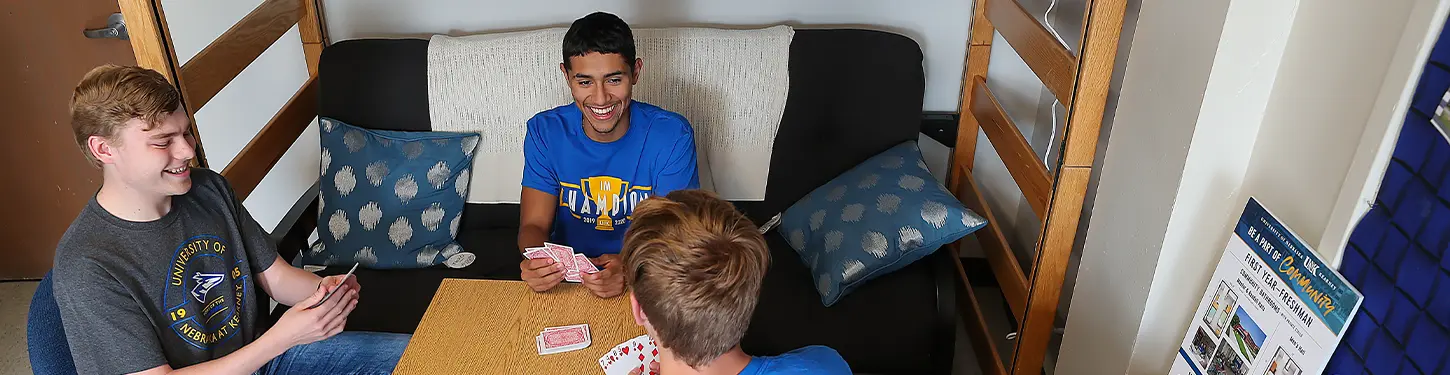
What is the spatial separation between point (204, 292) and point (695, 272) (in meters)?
0.96

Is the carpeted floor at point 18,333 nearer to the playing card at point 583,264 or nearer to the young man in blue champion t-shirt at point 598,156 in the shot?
the young man in blue champion t-shirt at point 598,156

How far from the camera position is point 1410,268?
1017mm

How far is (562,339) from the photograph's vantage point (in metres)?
Result: 1.49

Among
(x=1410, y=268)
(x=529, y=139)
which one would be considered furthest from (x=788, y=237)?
(x=1410, y=268)

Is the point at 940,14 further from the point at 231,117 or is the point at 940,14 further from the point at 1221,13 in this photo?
the point at 231,117

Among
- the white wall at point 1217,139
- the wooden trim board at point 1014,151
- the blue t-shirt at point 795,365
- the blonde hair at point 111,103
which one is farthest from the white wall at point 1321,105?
the blonde hair at point 111,103

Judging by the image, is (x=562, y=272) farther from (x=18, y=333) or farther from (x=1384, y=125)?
(x=18, y=333)

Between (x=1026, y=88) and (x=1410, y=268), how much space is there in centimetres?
165

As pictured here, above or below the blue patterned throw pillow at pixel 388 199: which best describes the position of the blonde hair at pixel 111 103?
above

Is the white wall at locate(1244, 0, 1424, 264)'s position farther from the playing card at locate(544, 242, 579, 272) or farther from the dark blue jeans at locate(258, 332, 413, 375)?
the dark blue jeans at locate(258, 332, 413, 375)

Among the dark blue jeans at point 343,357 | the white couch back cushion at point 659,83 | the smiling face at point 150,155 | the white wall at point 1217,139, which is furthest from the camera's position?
the white couch back cushion at point 659,83

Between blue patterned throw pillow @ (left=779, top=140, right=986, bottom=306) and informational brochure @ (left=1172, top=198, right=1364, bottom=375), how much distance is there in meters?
0.71

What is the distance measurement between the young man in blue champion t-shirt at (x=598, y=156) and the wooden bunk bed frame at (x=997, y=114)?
0.69 meters

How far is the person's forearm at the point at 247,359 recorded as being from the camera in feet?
4.77
